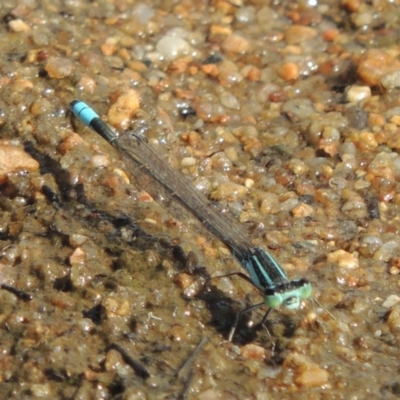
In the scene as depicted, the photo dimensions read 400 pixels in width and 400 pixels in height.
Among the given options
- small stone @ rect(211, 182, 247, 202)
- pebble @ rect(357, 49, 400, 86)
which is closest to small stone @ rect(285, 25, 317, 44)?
pebble @ rect(357, 49, 400, 86)

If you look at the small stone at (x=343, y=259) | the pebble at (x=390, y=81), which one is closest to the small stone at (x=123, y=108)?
the small stone at (x=343, y=259)

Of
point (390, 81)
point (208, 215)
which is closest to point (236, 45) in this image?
point (390, 81)

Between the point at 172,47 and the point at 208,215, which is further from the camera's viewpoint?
the point at 172,47

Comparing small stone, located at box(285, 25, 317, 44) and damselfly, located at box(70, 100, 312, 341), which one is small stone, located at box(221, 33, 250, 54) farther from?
damselfly, located at box(70, 100, 312, 341)

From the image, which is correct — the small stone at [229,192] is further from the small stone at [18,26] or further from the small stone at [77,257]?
the small stone at [18,26]

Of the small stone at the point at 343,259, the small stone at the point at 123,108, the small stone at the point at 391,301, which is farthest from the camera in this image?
the small stone at the point at 123,108

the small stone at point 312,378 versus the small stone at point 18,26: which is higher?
the small stone at point 312,378

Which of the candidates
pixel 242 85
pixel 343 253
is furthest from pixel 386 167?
pixel 242 85

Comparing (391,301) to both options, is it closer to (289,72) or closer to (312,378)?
(312,378)
